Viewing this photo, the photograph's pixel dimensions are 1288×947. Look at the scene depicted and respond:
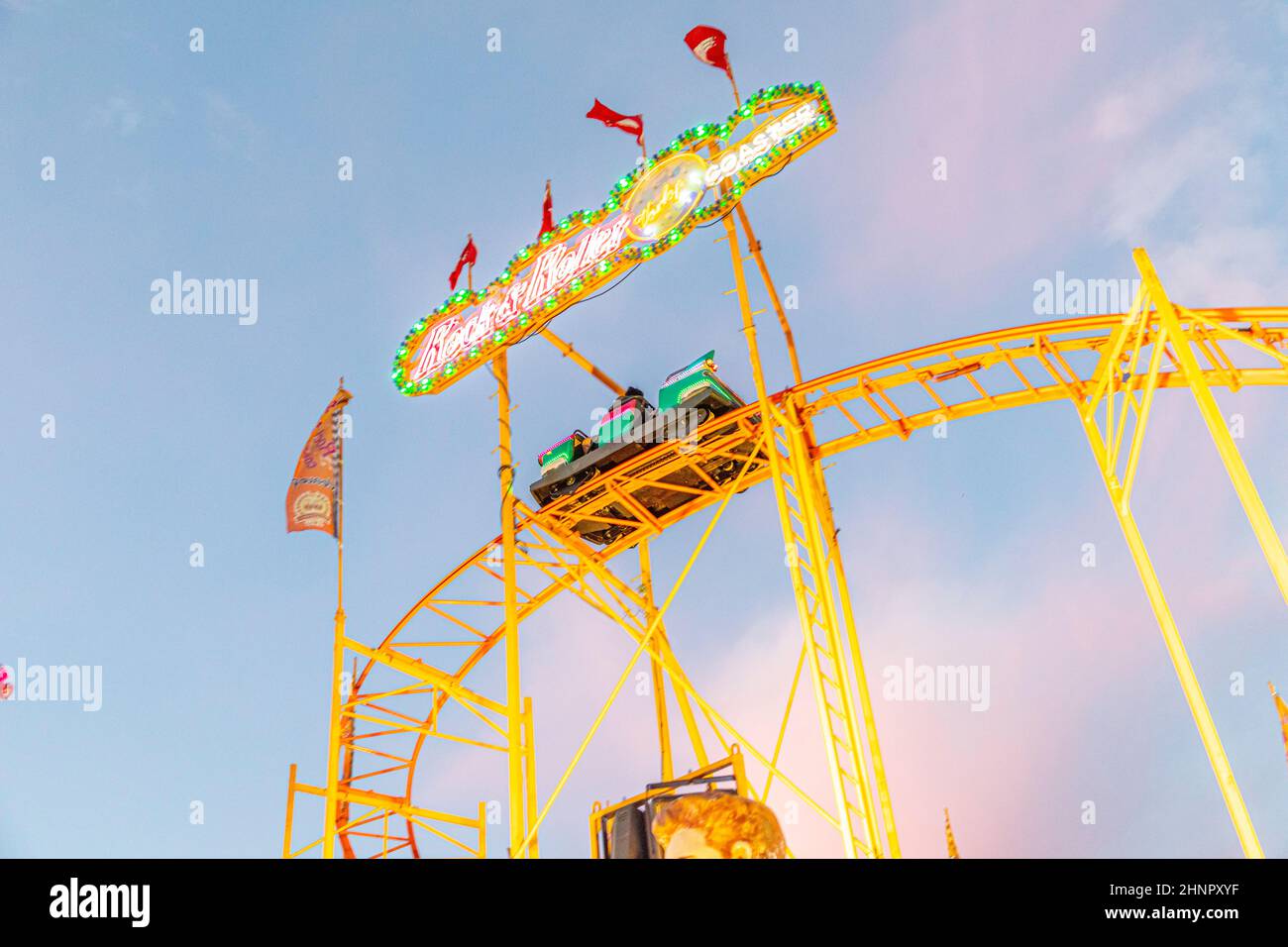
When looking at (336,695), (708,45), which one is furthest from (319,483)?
(708,45)

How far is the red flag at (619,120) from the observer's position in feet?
50.9

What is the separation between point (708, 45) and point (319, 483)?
9.50 metres

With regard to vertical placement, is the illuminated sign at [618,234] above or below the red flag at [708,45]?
below

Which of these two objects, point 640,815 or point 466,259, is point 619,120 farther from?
point 640,815

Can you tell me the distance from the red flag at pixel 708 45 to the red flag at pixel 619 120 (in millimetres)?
1589

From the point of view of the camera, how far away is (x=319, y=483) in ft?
53.9

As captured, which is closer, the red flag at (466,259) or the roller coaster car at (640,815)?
the roller coaster car at (640,815)

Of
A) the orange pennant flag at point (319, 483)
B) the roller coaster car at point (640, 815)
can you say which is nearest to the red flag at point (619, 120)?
the orange pennant flag at point (319, 483)

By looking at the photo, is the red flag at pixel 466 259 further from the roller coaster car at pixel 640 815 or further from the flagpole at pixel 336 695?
the roller coaster car at pixel 640 815

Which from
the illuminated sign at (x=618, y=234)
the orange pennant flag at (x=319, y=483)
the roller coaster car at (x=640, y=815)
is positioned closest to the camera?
the roller coaster car at (x=640, y=815)
